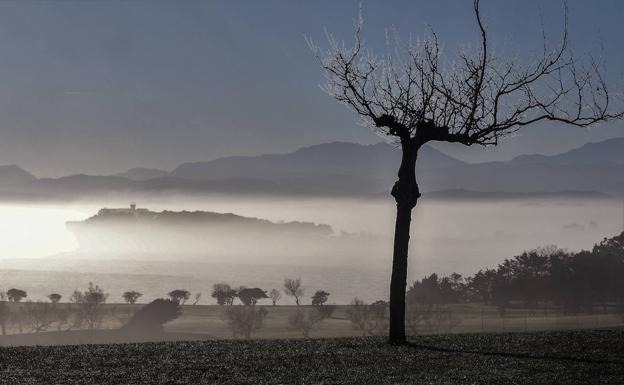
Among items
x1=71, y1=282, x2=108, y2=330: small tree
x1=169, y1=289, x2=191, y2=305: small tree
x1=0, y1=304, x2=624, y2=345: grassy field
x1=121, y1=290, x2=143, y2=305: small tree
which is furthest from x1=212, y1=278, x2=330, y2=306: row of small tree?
x1=71, y1=282, x2=108, y2=330: small tree

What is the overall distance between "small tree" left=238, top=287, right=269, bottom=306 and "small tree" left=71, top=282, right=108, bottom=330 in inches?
849

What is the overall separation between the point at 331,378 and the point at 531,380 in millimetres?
3438

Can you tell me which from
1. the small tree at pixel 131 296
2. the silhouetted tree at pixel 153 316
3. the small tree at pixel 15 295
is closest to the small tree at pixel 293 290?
the silhouetted tree at pixel 153 316

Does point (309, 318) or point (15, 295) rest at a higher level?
point (15, 295)

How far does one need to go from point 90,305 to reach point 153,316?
844 inches

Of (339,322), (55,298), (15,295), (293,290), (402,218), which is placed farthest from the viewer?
(15,295)

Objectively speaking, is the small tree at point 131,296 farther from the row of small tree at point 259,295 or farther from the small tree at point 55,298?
the row of small tree at point 259,295

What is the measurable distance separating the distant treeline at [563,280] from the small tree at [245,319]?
24863 mm

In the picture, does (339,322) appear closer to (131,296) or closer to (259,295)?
(259,295)

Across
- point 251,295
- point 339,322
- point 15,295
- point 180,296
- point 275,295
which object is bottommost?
point 339,322

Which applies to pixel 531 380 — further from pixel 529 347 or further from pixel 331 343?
pixel 331 343

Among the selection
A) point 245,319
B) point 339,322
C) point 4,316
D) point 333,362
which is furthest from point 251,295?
point 333,362

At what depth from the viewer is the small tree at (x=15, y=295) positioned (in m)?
136

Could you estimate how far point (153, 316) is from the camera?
11194cm
